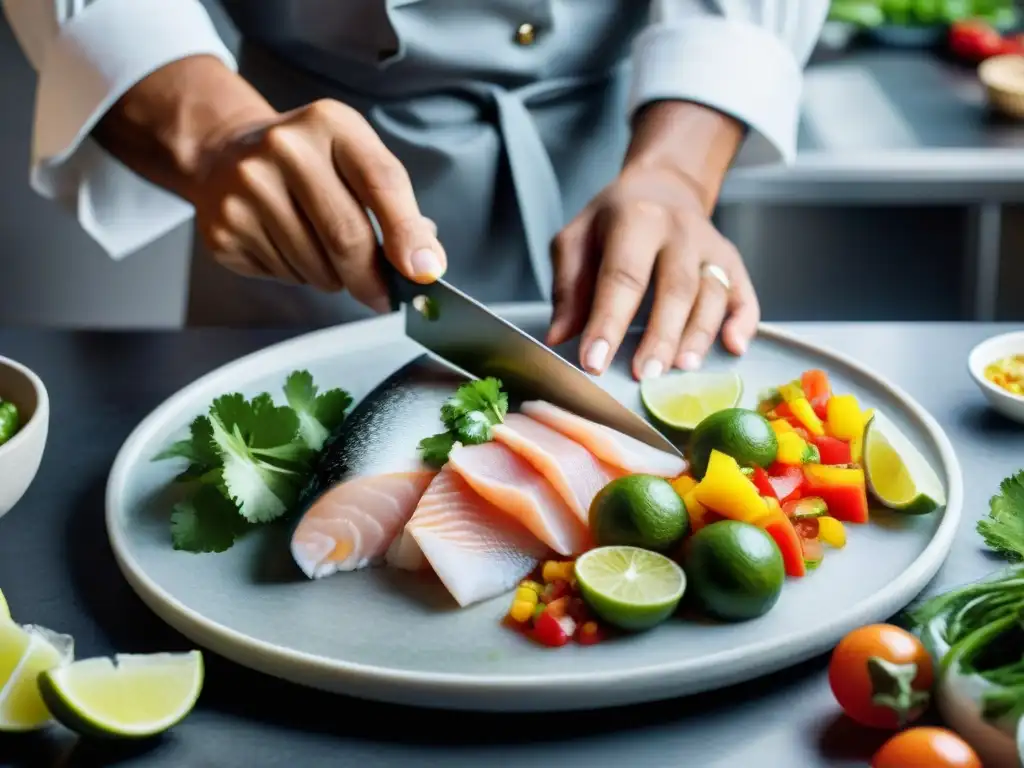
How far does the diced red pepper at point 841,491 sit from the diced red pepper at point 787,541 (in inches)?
4.8

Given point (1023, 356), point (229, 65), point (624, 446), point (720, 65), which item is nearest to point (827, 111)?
point (720, 65)

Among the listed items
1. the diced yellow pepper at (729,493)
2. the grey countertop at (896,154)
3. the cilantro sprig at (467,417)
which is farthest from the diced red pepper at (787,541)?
the grey countertop at (896,154)

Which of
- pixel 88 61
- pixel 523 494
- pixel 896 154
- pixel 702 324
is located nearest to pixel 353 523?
pixel 523 494

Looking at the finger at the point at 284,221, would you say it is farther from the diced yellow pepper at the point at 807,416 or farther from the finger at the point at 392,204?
the diced yellow pepper at the point at 807,416

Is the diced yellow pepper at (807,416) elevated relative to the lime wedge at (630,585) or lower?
lower

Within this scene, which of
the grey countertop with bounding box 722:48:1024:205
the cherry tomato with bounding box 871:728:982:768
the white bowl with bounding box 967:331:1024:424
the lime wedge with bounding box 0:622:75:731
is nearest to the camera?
the cherry tomato with bounding box 871:728:982:768

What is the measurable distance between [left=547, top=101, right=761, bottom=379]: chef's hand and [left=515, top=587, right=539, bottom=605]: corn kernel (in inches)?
16.9

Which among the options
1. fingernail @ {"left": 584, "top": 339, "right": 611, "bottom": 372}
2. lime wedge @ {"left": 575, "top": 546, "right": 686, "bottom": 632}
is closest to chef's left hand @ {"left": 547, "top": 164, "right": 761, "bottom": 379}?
fingernail @ {"left": 584, "top": 339, "right": 611, "bottom": 372}

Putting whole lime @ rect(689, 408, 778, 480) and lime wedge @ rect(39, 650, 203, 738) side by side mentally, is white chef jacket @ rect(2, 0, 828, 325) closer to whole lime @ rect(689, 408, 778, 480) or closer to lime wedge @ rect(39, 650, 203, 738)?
whole lime @ rect(689, 408, 778, 480)

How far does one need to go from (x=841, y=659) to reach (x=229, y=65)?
122cm

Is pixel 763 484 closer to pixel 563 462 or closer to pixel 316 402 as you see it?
pixel 563 462

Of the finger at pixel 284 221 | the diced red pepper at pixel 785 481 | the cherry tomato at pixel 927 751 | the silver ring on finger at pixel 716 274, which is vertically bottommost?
the diced red pepper at pixel 785 481

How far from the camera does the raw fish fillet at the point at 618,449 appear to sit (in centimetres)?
138

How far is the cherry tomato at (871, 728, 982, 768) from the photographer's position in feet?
3.15
